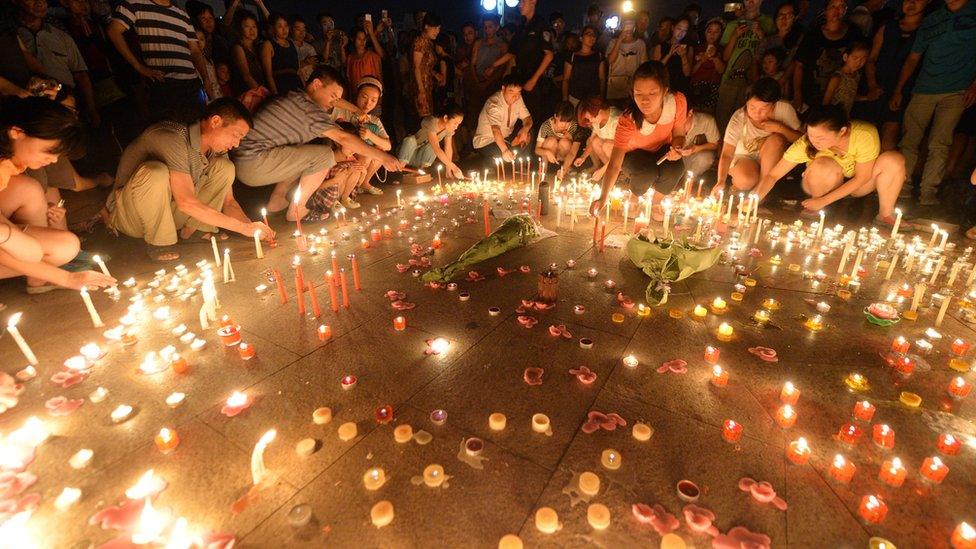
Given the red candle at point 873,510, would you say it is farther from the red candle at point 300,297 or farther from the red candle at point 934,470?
the red candle at point 300,297

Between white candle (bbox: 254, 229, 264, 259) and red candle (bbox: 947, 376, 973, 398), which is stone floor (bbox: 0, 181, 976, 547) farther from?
white candle (bbox: 254, 229, 264, 259)

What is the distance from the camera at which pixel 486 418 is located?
2150 millimetres

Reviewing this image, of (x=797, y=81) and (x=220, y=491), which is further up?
(x=797, y=81)

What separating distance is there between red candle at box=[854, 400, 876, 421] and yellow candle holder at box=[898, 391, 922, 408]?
0.24 m

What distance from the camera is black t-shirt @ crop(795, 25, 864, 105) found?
5.88m

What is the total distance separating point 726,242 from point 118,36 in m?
6.64

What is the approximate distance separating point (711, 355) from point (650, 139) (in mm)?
3931

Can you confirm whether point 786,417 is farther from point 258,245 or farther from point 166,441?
point 258,245

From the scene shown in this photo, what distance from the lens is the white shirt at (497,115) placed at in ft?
24.5

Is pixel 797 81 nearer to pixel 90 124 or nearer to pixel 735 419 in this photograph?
pixel 735 419

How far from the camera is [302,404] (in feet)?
7.42

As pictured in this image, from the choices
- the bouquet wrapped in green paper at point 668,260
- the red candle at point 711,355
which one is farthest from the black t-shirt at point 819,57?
the red candle at point 711,355

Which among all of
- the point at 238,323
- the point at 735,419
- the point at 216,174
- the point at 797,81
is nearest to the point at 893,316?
the point at 735,419

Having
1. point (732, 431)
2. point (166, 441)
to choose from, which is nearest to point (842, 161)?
point (732, 431)
